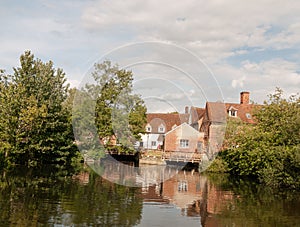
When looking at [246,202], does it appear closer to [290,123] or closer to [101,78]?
[290,123]

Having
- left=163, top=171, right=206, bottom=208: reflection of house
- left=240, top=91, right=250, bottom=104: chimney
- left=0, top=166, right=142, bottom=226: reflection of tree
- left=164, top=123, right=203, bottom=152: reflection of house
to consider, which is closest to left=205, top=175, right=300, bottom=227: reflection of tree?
left=163, top=171, right=206, bottom=208: reflection of house

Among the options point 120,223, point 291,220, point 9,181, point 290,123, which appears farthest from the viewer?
point 290,123

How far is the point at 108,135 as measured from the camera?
37594 millimetres

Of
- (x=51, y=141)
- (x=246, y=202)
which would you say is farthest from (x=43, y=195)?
(x=51, y=141)

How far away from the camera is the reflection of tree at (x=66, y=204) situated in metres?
14.0

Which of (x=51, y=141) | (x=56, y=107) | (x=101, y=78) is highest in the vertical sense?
(x=101, y=78)

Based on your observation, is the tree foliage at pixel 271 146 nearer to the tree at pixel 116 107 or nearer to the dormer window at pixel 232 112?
the tree at pixel 116 107

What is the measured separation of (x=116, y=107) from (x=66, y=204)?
68.8 feet

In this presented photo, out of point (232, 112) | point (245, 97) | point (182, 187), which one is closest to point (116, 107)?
point (182, 187)

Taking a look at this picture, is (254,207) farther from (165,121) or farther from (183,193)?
(165,121)

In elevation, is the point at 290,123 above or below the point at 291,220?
above

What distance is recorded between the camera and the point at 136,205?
18.2 meters

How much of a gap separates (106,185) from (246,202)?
9.12 meters

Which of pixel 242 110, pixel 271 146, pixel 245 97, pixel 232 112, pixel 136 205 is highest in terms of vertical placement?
pixel 245 97
